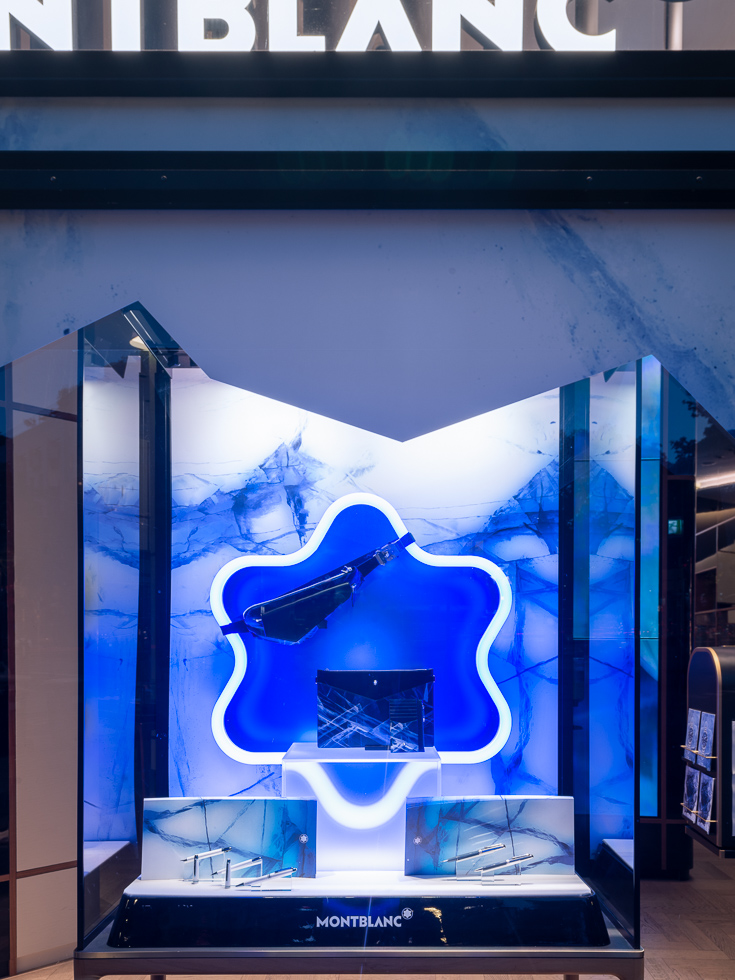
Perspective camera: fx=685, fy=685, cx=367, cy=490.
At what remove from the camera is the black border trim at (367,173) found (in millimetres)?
2324

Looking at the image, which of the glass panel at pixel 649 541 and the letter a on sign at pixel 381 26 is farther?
the letter a on sign at pixel 381 26

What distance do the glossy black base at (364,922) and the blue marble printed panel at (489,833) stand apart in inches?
4.9

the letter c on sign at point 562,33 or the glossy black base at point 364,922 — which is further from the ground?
the letter c on sign at point 562,33

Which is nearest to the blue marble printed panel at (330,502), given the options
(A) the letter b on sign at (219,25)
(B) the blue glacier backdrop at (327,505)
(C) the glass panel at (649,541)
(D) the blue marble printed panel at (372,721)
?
(B) the blue glacier backdrop at (327,505)

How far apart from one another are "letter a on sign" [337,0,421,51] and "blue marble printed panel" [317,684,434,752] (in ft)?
7.07

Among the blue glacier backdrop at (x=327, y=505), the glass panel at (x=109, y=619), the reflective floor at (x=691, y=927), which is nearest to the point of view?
the glass panel at (x=109, y=619)

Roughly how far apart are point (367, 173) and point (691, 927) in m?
3.32

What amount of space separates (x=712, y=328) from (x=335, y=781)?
1.99 m

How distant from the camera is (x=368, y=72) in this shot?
233cm

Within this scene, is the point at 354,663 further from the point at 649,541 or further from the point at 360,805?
the point at 649,541

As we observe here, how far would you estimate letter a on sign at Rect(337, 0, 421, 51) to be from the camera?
2334 mm

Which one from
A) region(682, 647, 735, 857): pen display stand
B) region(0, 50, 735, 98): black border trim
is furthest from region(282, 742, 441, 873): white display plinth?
region(0, 50, 735, 98): black border trim

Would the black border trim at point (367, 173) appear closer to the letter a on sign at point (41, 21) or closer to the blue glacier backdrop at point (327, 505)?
the letter a on sign at point (41, 21)

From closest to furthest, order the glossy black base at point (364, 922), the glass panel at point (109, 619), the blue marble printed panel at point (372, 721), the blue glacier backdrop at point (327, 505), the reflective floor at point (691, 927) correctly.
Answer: the glossy black base at point (364, 922) → the glass panel at point (109, 619) → the blue marble printed panel at point (372, 721) → the blue glacier backdrop at point (327, 505) → the reflective floor at point (691, 927)
